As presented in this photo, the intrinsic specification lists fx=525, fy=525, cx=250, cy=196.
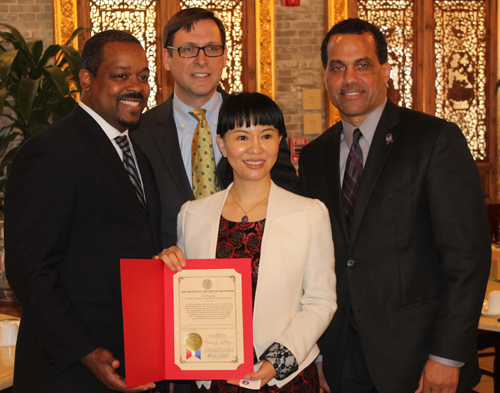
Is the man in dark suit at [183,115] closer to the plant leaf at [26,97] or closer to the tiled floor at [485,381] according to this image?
the plant leaf at [26,97]

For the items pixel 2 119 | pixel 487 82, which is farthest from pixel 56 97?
pixel 487 82

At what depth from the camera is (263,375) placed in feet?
5.33

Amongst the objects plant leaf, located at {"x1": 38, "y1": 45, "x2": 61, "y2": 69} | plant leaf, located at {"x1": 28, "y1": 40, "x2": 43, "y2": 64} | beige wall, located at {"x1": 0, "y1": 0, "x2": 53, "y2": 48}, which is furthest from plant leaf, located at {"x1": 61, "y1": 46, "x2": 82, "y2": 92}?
beige wall, located at {"x1": 0, "y1": 0, "x2": 53, "y2": 48}

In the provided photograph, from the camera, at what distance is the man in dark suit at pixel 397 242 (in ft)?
5.90

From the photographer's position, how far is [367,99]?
Answer: 2.06 meters

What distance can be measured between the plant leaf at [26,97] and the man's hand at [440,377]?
10.3 ft

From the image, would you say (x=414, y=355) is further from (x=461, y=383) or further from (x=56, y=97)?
(x=56, y=97)

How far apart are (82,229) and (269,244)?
62 cm

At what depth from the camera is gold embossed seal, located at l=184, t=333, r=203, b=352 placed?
163 centimetres

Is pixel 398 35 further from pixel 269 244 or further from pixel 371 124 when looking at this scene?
pixel 269 244

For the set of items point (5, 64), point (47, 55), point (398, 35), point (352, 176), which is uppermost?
point (398, 35)

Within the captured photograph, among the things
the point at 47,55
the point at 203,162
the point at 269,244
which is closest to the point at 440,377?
the point at 269,244

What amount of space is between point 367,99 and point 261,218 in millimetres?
649

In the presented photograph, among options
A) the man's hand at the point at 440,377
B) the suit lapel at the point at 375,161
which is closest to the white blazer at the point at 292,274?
the suit lapel at the point at 375,161
